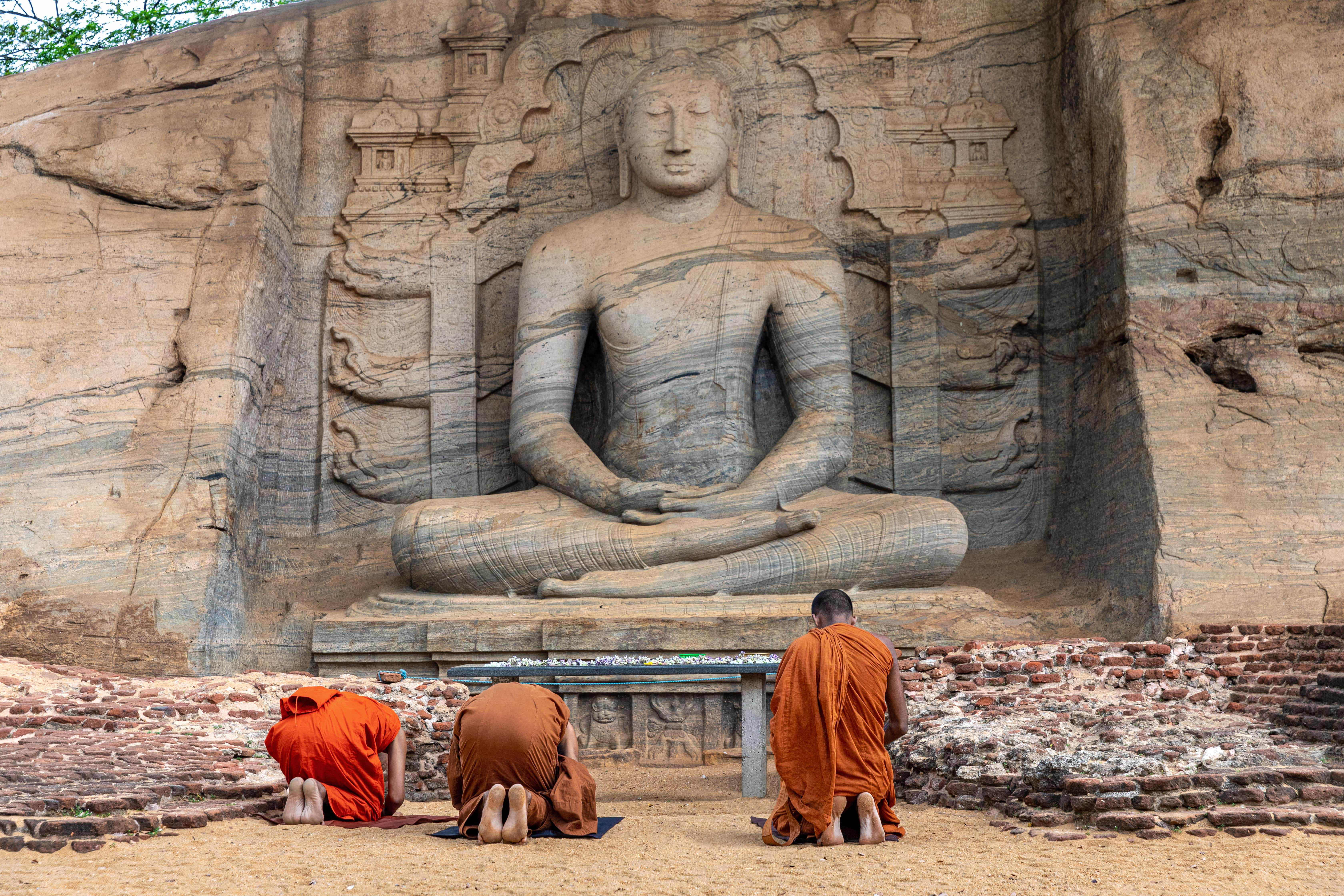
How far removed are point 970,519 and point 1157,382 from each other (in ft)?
5.72

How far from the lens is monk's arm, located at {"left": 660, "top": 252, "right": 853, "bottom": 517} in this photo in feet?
27.4

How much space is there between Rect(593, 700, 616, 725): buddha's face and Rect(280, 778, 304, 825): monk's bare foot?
6.43 feet

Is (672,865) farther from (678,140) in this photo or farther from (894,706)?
(678,140)

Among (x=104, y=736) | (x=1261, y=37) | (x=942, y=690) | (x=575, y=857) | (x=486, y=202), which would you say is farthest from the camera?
(x=486, y=202)

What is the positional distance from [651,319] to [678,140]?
1.09 metres

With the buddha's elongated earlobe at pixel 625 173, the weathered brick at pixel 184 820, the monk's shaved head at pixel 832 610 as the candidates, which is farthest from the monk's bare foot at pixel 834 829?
the buddha's elongated earlobe at pixel 625 173

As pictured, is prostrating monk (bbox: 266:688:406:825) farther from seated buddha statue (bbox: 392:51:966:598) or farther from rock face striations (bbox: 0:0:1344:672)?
seated buddha statue (bbox: 392:51:966:598)

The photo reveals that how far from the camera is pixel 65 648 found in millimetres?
7691

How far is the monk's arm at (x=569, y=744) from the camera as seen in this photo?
522 centimetres

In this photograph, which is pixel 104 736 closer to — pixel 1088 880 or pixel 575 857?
pixel 575 857

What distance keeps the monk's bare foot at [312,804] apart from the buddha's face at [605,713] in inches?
76.3

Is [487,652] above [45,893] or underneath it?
above

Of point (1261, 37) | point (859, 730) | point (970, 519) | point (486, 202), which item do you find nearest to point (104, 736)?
point (859, 730)

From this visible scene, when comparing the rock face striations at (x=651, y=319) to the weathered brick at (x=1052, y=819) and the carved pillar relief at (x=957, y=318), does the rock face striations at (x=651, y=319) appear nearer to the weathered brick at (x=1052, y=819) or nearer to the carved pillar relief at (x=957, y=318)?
the carved pillar relief at (x=957, y=318)
